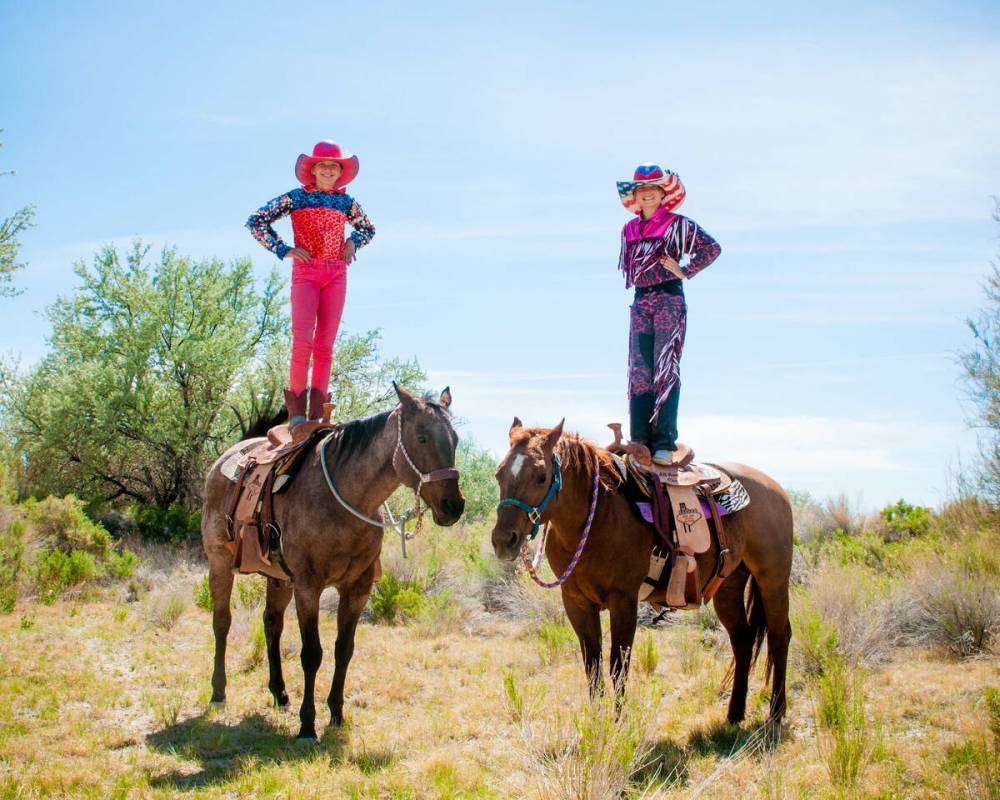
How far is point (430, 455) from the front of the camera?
210 inches

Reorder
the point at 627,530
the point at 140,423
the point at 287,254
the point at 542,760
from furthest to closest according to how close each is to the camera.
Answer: the point at 140,423, the point at 287,254, the point at 627,530, the point at 542,760

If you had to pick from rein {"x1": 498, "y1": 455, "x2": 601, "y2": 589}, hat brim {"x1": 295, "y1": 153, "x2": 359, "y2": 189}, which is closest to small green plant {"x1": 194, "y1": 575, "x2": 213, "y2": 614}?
hat brim {"x1": 295, "y1": 153, "x2": 359, "y2": 189}

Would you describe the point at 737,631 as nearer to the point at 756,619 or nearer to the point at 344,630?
the point at 756,619

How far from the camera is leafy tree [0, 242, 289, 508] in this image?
16125 millimetres

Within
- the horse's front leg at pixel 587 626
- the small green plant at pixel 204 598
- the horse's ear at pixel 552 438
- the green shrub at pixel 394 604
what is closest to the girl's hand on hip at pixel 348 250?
the horse's ear at pixel 552 438

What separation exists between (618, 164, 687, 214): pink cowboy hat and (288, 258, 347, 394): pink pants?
2508 mm

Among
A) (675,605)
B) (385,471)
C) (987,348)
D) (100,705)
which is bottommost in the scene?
(100,705)

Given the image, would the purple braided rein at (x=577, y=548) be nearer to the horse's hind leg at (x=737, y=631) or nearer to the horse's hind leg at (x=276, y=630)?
the horse's hind leg at (x=737, y=631)

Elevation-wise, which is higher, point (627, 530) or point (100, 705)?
point (627, 530)

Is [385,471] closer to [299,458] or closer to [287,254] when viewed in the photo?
[299,458]

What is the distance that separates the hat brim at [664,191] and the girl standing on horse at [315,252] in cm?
240

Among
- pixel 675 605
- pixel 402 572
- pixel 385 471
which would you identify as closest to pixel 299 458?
pixel 385 471

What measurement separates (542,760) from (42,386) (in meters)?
16.6

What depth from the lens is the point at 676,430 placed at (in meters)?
5.81
